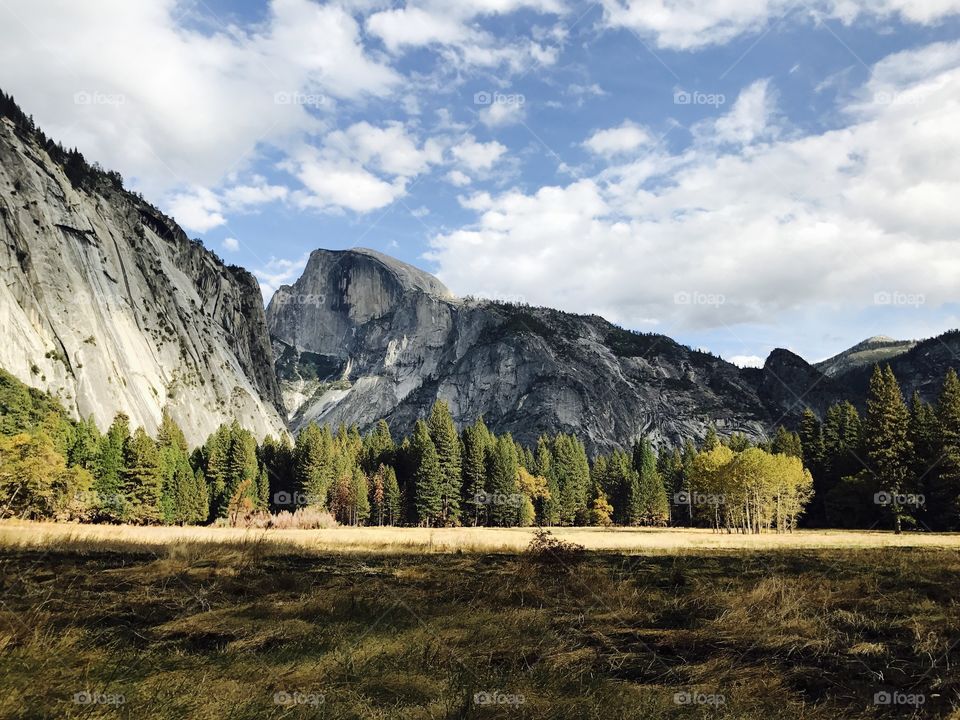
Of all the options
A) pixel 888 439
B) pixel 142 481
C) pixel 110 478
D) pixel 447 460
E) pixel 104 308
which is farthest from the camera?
pixel 104 308

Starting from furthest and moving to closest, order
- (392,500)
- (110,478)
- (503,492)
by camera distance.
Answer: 1. (503,492)
2. (392,500)
3. (110,478)

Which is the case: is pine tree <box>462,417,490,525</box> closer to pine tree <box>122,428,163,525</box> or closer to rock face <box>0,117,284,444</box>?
pine tree <box>122,428,163,525</box>

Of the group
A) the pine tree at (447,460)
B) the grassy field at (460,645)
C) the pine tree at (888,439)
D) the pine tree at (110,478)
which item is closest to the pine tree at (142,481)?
the pine tree at (110,478)

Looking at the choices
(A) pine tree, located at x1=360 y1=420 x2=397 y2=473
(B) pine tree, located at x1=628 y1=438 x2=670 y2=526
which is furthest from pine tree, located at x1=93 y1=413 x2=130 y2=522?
(B) pine tree, located at x1=628 y1=438 x2=670 y2=526

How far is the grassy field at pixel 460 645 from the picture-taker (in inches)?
239

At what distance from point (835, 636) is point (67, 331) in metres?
120

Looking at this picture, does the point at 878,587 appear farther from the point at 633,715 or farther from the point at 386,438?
the point at 386,438

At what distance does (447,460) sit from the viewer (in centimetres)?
9262

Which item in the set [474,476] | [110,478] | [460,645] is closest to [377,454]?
[474,476]

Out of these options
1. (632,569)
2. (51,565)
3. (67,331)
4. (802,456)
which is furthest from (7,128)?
(802,456)

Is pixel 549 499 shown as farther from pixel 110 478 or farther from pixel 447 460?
pixel 110 478

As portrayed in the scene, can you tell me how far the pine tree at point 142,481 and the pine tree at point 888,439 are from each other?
85.4m

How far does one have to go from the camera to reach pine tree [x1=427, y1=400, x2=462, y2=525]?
297 feet

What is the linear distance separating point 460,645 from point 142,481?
7732 cm
